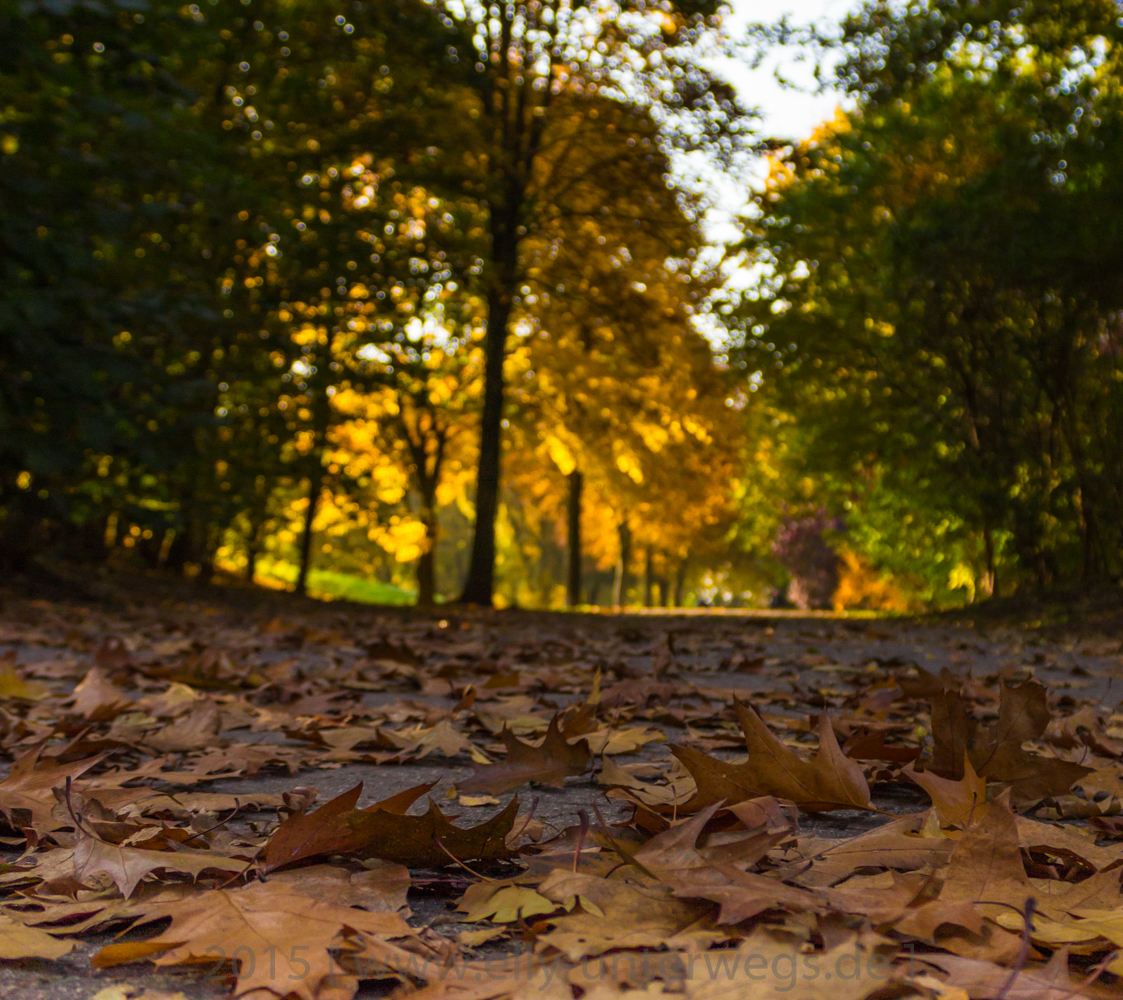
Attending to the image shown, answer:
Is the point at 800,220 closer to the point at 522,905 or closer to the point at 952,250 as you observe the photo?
the point at 952,250

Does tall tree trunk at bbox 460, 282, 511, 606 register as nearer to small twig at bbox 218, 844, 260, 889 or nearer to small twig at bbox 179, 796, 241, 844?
small twig at bbox 179, 796, 241, 844

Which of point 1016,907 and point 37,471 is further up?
point 37,471

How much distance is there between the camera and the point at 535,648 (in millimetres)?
4898

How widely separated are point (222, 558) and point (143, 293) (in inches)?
688

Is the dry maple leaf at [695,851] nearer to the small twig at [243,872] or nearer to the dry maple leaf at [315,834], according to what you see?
the dry maple leaf at [315,834]

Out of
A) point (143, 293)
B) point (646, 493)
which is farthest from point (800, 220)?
point (143, 293)

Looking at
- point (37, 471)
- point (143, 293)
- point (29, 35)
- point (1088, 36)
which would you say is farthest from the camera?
point (1088, 36)

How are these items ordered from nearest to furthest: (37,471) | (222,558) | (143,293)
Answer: (37,471), (143,293), (222,558)

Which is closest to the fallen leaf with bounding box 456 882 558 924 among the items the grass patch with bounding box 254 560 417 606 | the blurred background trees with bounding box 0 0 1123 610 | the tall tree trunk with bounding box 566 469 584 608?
the blurred background trees with bounding box 0 0 1123 610

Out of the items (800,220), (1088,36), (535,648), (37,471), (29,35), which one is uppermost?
(1088,36)

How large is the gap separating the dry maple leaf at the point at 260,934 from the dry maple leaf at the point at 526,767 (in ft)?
2.21

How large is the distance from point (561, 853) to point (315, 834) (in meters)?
0.31

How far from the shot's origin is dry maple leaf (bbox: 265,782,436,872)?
4.00ft

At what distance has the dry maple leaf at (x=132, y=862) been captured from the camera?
1.17 m
